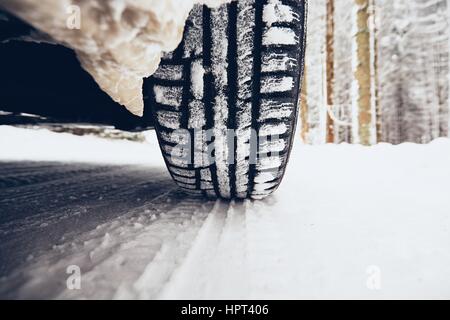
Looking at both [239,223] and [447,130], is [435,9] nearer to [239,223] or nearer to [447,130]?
[447,130]

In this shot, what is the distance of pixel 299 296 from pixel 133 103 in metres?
0.56

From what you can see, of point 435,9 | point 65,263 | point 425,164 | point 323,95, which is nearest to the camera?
point 65,263

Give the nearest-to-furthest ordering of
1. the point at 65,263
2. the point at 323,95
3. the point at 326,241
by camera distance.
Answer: the point at 65,263, the point at 326,241, the point at 323,95

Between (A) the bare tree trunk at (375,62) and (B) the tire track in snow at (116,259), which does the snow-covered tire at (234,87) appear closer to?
(B) the tire track in snow at (116,259)

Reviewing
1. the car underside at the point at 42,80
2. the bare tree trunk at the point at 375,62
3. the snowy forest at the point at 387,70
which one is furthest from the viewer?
the bare tree trunk at the point at 375,62

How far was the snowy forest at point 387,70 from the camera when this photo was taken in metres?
2.01

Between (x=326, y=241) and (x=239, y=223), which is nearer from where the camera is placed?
(x=326, y=241)

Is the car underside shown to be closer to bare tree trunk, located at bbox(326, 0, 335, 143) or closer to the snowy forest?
the snowy forest

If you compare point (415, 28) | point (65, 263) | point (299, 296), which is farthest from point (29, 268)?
point (415, 28)

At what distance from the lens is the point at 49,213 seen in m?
0.78

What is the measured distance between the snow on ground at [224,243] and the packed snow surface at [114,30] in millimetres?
339

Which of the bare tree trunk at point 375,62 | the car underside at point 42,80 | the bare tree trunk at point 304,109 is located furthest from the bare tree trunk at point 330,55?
the car underside at point 42,80

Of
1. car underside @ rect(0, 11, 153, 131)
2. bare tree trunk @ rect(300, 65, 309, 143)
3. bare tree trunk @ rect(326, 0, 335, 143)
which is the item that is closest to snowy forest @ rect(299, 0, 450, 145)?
bare tree trunk @ rect(326, 0, 335, 143)

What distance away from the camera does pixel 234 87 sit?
2.31 ft
